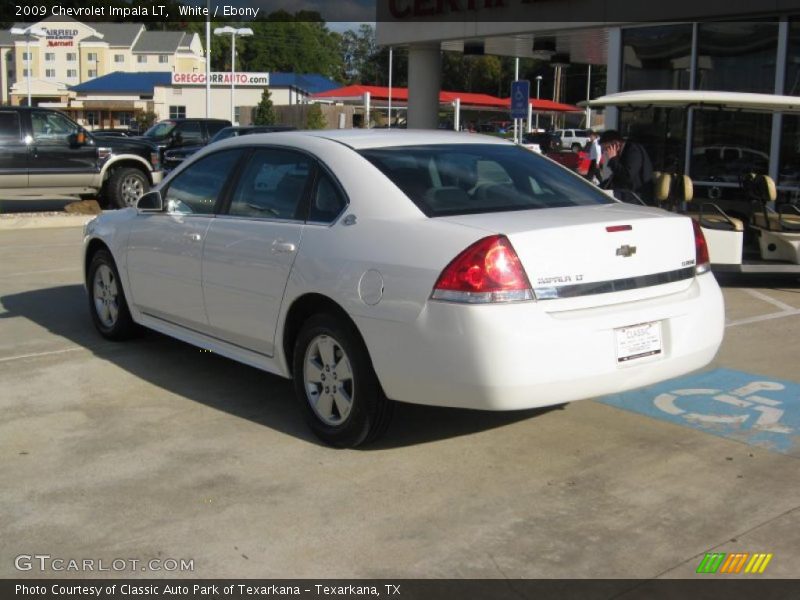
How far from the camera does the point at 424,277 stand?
4516mm

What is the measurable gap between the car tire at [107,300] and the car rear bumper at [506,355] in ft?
10.0

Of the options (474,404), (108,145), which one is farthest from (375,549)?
(108,145)

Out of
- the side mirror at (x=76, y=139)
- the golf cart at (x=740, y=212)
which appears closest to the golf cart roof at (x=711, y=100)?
the golf cart at (x=740, y=212)

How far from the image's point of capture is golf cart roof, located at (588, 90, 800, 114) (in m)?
10.1

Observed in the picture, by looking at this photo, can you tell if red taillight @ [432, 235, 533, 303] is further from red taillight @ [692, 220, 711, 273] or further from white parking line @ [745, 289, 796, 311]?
white parking line @ [745, 289, 796, 311]

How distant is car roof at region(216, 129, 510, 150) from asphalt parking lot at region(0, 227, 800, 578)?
1.58 metres

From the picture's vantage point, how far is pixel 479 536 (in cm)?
404

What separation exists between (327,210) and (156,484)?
5.52 ft

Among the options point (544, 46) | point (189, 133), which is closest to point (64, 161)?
point (189, 133)

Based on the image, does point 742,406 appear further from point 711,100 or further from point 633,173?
point 633,173

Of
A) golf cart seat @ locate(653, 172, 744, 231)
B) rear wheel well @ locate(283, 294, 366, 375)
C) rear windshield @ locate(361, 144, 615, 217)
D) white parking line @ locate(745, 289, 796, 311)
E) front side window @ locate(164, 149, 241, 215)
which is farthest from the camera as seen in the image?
golf cart seat @ locate(653, 172, 744, 231)

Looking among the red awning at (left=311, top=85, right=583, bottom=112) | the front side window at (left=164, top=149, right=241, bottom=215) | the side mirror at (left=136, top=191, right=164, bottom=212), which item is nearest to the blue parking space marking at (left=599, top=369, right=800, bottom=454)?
the front side window at (left=164, top=149, right=241, bottom=215)

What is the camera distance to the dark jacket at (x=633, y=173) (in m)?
11.4
